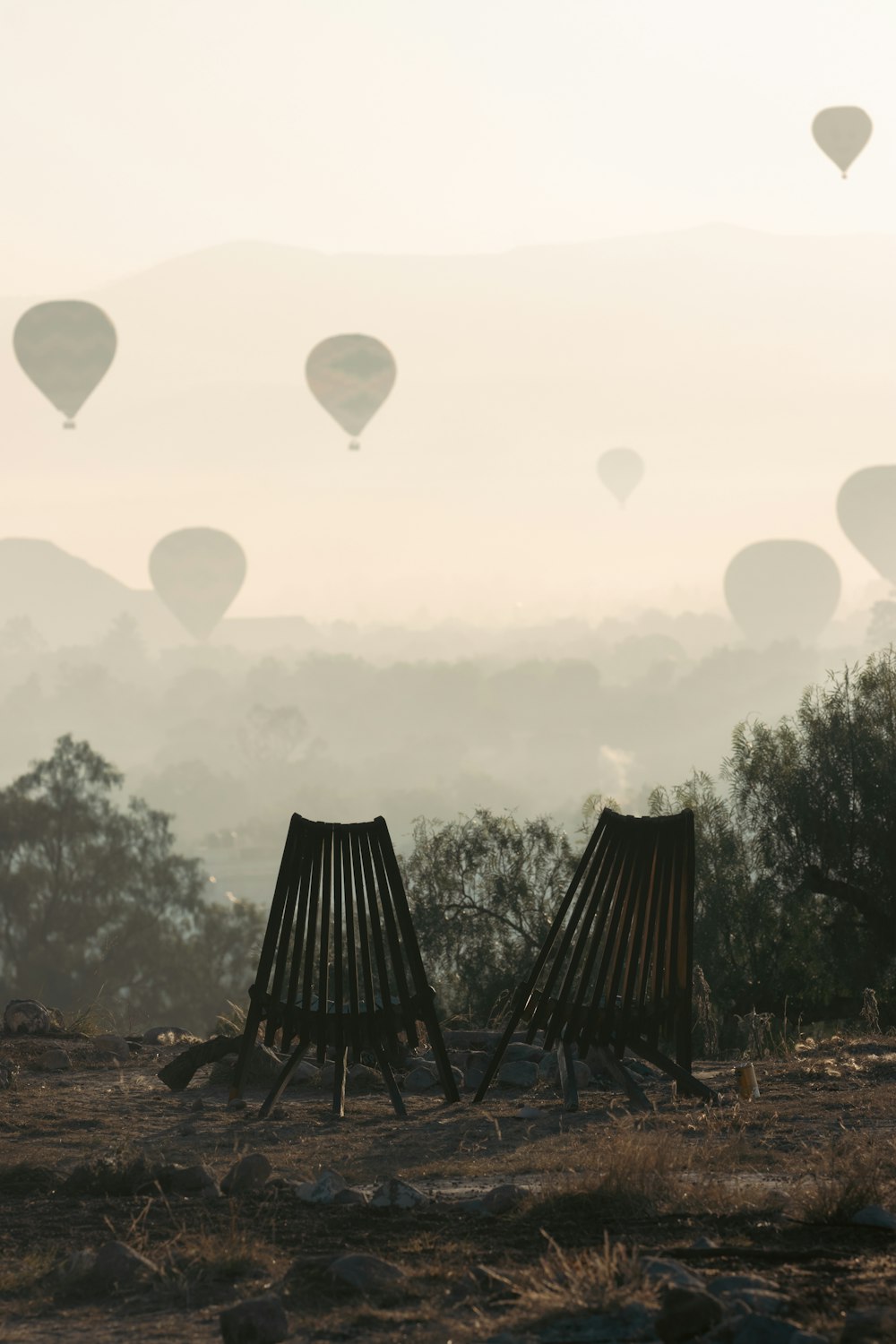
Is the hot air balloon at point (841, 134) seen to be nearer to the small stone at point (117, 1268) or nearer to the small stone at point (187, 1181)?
the small stone at point (187, 1181)

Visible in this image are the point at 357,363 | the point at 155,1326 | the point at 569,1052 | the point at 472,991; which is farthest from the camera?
the point at 357,363

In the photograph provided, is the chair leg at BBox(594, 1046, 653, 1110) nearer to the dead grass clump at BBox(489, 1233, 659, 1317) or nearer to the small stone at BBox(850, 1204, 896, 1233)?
the small stone at BBox(850, 1204, 896, 1233)

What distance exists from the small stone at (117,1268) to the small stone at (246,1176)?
4.05ft

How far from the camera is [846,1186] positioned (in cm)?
497

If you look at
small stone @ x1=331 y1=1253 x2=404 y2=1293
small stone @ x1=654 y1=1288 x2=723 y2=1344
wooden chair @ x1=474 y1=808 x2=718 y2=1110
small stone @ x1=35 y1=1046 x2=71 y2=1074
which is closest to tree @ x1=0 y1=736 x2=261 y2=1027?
small stone @ x1=35 y1=1046 x2=71 y2=1074

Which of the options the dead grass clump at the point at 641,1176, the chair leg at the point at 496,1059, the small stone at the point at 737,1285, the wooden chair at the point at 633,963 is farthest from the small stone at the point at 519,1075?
the small stone at the point at 737,1285

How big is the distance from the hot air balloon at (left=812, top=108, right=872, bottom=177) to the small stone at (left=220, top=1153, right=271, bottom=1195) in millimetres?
72244

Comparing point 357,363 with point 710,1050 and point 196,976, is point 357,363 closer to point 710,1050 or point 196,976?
point 196,976

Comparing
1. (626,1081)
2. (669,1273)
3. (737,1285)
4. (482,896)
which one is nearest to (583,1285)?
(669,1273)

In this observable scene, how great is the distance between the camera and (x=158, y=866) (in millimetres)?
45812

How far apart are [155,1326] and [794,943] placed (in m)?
17.5

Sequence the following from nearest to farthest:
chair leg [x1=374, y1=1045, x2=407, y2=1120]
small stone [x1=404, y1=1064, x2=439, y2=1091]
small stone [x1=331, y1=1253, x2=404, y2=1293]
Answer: small stone [x1=331, y1=1253, x2=404, y2=1293]
chair leg [x1=374, y1=1045, x2=407, y2=1120]
small stone [x1=404, y1=1064, x2=439, y2=1091]

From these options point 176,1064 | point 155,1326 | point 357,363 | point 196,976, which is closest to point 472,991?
point 176,1064

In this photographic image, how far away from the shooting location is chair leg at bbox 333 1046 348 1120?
8.34 m
